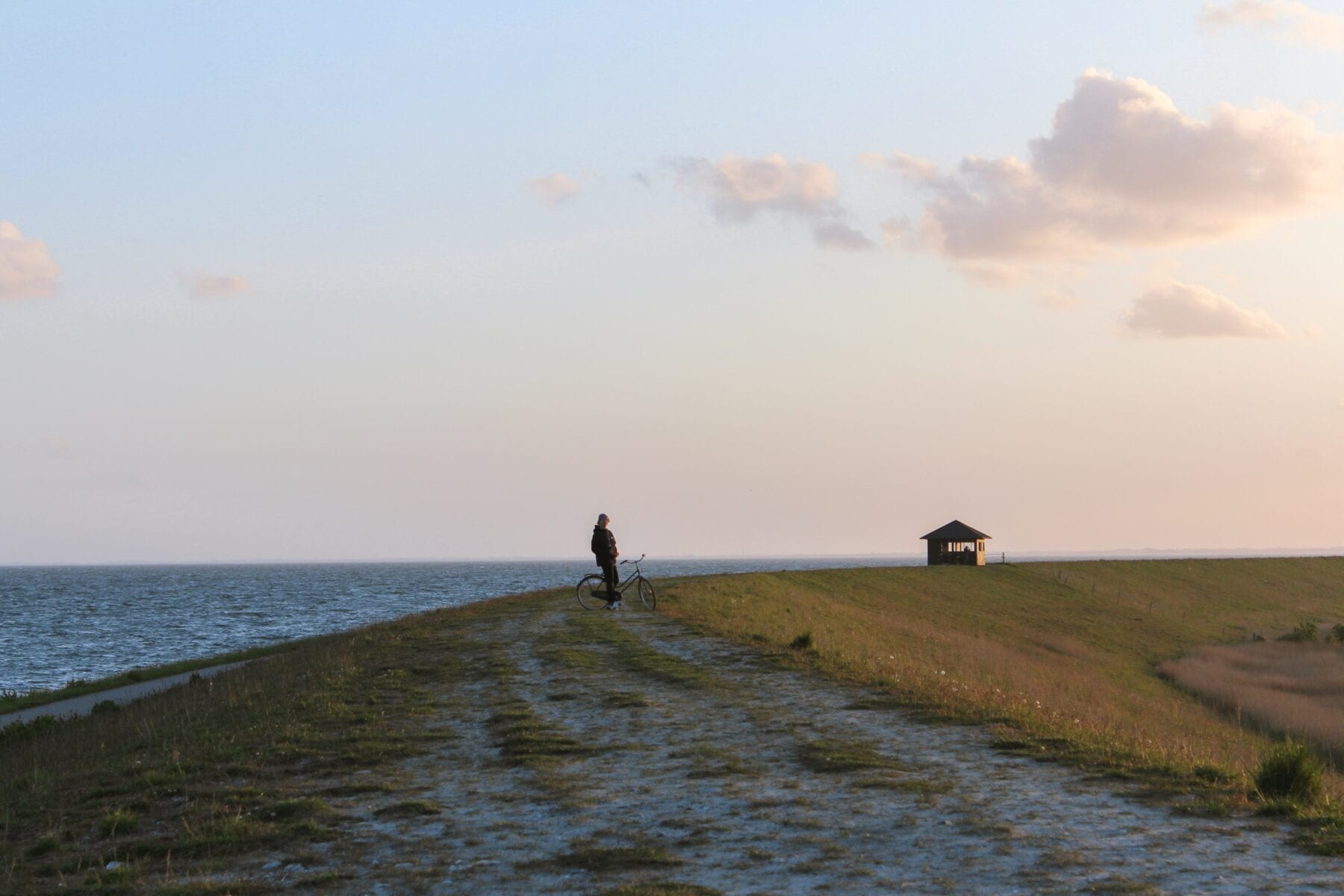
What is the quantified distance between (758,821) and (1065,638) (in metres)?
53.6

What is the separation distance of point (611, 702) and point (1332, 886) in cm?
1121

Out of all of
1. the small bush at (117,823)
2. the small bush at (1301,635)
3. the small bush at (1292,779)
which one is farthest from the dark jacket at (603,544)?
the small bush at (1301,635)

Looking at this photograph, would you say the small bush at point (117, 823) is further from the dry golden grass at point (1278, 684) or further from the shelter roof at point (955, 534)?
the shelter roof at point (955, 534)

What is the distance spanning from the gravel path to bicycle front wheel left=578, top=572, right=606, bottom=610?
17488 millimetres

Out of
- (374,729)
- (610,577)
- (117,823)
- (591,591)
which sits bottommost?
(117,823)

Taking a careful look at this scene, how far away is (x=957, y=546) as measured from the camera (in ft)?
332

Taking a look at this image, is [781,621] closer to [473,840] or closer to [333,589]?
[473,840]

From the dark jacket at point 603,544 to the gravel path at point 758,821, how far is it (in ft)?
47.8

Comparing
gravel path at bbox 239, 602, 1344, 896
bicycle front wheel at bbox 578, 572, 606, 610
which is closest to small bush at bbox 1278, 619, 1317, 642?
bicycle front wheel at bbox 578, 572, 606, 610

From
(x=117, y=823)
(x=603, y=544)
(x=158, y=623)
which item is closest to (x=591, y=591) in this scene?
(x=603, y=544)

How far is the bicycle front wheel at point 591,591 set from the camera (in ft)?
115

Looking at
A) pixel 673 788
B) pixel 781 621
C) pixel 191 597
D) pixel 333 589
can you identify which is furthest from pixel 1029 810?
pixel 333 589

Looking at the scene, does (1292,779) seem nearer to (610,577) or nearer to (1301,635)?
(610,577)

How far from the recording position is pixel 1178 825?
406 inches
